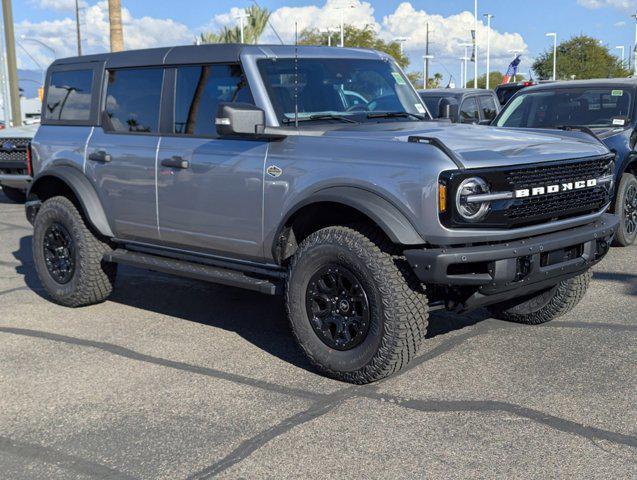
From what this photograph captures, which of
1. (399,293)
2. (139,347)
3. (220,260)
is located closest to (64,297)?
(139,347)

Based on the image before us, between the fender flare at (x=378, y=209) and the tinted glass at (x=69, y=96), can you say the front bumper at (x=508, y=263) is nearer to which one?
the fender flare at (x=378, y=209)

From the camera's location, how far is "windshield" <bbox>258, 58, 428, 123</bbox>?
525cm

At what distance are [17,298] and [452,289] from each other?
4.23 metres

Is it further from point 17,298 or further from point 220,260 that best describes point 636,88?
point 17,298

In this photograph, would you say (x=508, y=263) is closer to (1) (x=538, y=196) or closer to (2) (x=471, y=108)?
(1) (x=538, y=196)

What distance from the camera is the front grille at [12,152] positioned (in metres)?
13.2

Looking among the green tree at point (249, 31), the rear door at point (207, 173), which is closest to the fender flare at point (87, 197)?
the rear door at point (207, 173)

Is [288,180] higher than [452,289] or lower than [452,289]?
higher

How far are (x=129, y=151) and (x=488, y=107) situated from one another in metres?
10.2

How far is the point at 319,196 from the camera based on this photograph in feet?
15.2

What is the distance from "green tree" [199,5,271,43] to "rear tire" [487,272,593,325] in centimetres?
3297

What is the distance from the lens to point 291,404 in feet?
14.3

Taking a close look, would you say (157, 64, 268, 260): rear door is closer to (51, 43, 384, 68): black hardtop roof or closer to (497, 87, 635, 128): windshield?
(51, 43, 384, 68): black hardtop roof

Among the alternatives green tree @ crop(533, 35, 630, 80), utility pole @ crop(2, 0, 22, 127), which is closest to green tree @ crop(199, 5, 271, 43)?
utility pole @ crop(2, 0, 22, 127)
